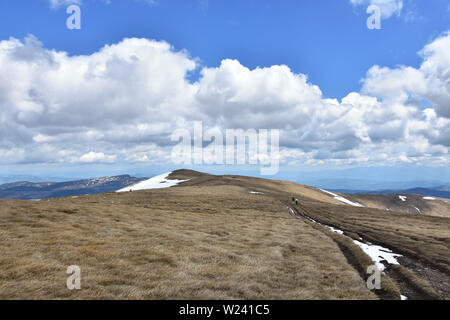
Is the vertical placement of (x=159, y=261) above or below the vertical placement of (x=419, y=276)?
above

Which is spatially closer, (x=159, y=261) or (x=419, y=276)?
(x=159, y=261)

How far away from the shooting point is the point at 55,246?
16250 mm

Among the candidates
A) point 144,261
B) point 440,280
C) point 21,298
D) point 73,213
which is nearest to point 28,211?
point 73,213

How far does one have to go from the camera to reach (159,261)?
50.5ft

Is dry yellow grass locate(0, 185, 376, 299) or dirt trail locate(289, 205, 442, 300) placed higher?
dry yellow grass locate(0, 185, 376, 299)

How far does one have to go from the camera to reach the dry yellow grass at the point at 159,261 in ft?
36.6

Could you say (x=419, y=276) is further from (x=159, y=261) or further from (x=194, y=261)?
(x=159, y=261)

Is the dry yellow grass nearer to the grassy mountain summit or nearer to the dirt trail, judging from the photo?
the grassy mountain summit

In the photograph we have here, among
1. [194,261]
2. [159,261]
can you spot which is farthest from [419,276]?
[159,261]

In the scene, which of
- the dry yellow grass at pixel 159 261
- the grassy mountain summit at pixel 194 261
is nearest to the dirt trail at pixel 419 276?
the grassy mountain summit at pixel 194 261

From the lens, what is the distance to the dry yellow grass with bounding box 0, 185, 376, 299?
11164mm

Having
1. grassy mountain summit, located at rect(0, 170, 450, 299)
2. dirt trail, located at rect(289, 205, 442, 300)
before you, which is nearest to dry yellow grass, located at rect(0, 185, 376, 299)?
grassy mountain summit, located at rect(0, 170, 450, 299)
